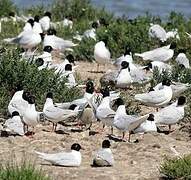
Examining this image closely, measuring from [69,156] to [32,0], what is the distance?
63.8 ft

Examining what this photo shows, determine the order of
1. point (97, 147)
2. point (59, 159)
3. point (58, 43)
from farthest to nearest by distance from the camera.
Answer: point (58, 43) → point (97, 147) → point (59, 159)

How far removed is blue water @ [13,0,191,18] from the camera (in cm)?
2559

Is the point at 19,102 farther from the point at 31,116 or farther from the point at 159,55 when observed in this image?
the point at 159,55

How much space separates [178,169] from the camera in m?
7.42

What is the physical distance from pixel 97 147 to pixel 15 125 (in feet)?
3.36

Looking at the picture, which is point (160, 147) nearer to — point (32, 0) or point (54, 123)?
point (54, 123)

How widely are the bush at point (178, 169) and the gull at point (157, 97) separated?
2958 millimetres

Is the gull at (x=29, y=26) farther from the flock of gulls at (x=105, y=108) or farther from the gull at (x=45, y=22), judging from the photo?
the flock of gulls at (x=105, y=108)

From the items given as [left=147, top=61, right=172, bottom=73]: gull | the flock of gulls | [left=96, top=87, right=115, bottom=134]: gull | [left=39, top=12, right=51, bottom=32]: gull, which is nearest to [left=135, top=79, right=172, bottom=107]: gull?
the flock of gulls

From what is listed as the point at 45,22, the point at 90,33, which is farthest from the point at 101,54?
the point at 45,22

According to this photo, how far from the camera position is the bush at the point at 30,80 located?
10.6 m

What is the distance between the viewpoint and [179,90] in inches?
433

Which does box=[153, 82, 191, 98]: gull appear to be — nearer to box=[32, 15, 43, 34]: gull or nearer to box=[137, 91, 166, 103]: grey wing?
box=[137, 91, 166, 103]: grey wing

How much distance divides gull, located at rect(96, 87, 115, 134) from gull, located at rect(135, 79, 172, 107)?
2.26ft
